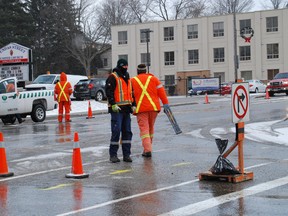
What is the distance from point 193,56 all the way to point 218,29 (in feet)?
15.5

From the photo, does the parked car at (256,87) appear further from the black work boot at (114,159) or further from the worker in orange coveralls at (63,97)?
the black work boot at (114,159)

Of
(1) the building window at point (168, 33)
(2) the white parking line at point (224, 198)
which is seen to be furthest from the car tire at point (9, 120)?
(1) the building window at point (168, 33)

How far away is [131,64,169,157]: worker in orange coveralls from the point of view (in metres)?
11.8

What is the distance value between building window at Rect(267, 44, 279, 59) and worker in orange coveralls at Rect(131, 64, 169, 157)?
63231mm

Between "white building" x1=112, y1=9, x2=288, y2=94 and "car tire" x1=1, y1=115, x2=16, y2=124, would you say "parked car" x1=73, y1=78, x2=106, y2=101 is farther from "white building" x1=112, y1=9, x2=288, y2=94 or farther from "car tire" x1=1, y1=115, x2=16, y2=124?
"white building" x1=112, y1=9, x2=288, y2=94

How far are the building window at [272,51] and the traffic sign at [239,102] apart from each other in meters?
65.5

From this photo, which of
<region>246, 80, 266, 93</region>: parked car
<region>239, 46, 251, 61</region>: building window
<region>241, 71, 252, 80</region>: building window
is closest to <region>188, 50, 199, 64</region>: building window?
<region>239, 46, 251, 61</region>: building window

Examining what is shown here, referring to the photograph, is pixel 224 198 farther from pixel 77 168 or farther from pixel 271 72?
pixel 271 72

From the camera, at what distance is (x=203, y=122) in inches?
810

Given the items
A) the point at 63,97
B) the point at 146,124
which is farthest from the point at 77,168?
the point at 63,97

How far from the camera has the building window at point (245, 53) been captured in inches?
2928

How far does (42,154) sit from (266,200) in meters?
6.76

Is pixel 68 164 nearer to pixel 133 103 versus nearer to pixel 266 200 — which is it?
pixel 133 103

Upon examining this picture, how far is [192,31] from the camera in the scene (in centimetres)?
7719
